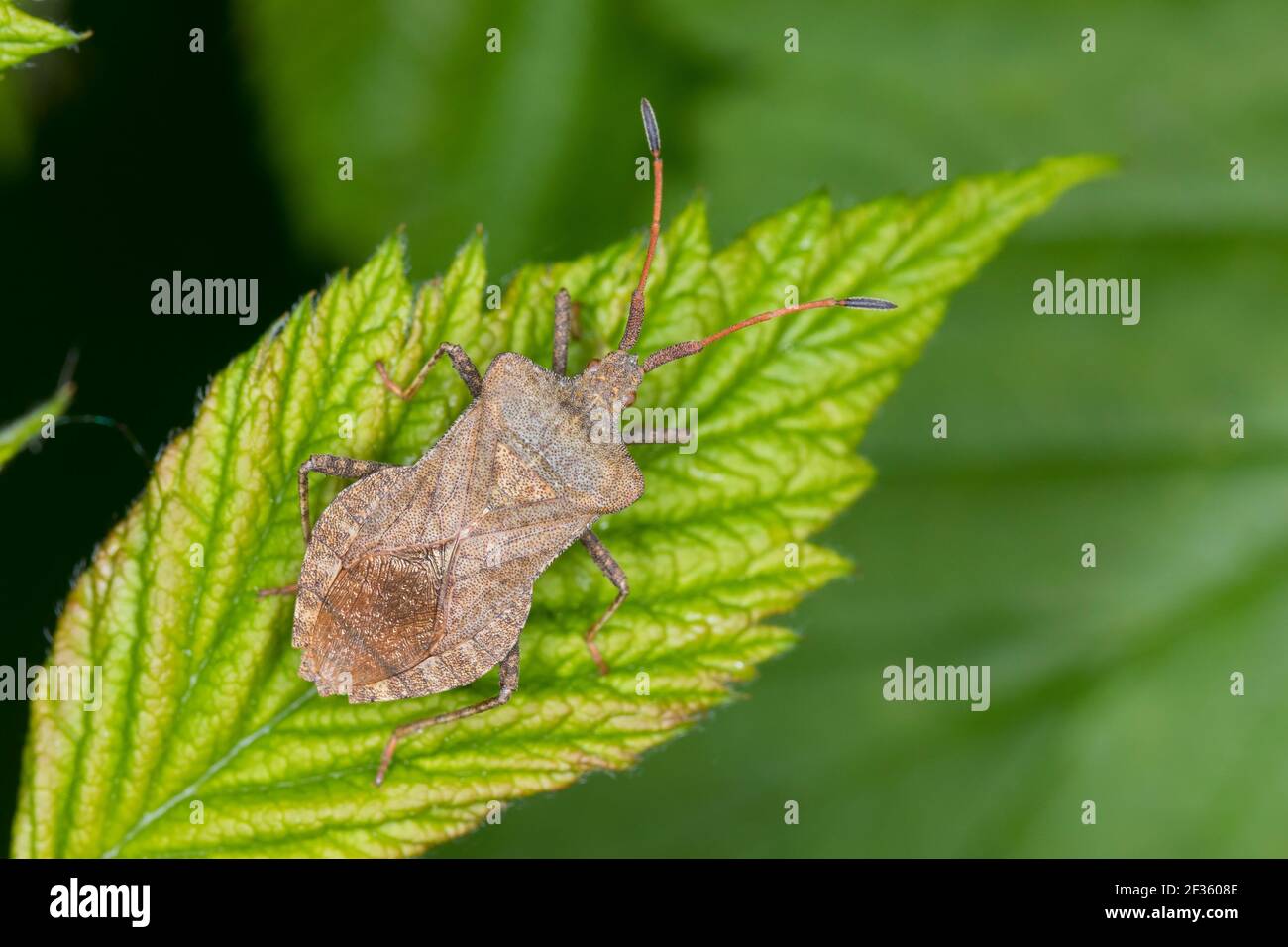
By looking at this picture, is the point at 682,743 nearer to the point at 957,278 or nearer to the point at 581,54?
the point at 957,278

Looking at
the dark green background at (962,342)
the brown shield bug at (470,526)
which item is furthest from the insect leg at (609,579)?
the dark green background at (962,342)

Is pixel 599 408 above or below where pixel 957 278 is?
below

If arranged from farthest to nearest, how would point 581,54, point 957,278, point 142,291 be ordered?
point 581,54
point 142,291
point 957,278

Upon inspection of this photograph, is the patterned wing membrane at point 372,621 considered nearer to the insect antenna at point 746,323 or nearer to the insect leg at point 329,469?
the insect leg at point 329,469

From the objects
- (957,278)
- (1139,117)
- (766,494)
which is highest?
(1139,117)

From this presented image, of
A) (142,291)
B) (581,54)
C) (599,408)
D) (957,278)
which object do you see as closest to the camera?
(957,278)

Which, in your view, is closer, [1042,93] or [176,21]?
[176,21]

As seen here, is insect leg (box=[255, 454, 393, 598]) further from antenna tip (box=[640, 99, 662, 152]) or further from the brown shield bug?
antenna tip (box=[640, 99, 662, 152])

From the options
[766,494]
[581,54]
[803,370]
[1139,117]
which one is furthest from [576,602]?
[1139,117]
